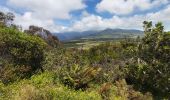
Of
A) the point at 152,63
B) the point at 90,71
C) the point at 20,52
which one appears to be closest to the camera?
the point at 20,52

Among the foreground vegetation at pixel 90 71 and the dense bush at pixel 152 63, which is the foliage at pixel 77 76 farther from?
the dense bush at pixel 152 63

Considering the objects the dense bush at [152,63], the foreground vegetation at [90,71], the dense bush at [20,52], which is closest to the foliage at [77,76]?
the foreground vegetation at [90,71]

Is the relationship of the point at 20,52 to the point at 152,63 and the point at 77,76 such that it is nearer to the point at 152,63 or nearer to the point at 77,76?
the point at 77,76

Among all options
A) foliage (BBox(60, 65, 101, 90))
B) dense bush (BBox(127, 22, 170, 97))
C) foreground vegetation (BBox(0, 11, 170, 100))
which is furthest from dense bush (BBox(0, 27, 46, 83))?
dense bush (BBox(127, 22, 170, 97))

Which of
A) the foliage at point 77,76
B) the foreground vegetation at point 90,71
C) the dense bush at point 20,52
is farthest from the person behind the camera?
the foliage at point 77,76

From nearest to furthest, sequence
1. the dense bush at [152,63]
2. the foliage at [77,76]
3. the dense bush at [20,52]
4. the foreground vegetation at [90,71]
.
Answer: the foreground vegetation at [90,71] < the dense bush at [20,52] < the foliage at [77,76] < the dense bush at [152,63]

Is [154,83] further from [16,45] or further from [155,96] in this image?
[16,45]

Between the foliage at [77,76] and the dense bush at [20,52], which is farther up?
the dense bush at [20,52]

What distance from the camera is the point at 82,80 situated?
19578mm

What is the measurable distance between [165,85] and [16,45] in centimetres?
975

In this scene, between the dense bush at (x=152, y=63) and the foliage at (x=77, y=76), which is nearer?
the foliage at (x=77, y=76)

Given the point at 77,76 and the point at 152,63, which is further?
the point at 152,63

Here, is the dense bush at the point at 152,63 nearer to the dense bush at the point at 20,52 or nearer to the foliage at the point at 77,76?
the foliage at the point at 77,76

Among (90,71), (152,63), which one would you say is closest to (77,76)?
(90,71)
